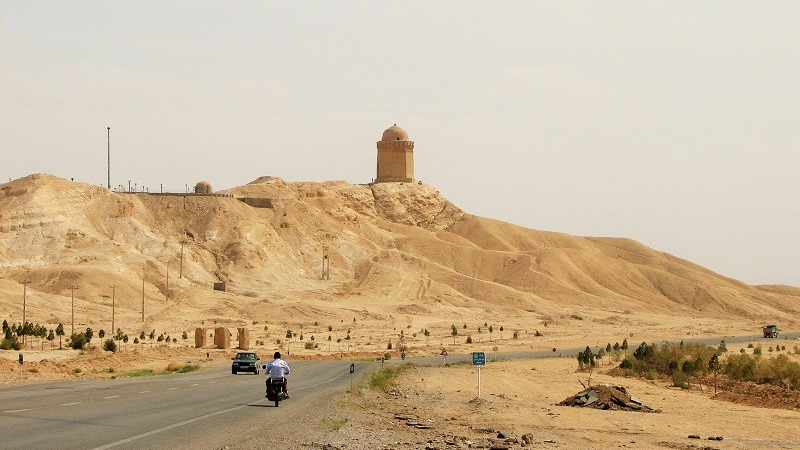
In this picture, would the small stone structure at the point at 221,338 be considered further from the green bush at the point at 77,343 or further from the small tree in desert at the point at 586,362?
the small tree in desert at the point at 586,362

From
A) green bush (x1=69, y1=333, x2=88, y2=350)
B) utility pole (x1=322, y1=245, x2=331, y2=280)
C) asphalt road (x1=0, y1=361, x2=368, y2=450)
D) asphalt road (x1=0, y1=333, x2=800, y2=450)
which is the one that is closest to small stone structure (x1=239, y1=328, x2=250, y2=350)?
green bush (x1=69, y1=333, x2=88, y2=350)

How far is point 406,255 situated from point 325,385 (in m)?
85.3

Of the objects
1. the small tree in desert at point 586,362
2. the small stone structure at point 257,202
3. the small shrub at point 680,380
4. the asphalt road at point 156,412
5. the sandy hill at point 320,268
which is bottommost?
the small shrub at point 680,380

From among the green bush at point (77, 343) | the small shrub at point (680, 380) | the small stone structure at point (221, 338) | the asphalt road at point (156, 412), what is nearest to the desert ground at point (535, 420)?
the asphalt road at point (156, 412)

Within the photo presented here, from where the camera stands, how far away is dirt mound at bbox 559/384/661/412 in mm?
28234

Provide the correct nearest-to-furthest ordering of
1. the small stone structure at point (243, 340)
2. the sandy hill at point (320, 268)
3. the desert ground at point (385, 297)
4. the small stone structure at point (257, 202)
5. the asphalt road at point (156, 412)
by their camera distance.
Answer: the asphalt road at point (156, 412) → the desert ground at point (385, 297) → the small stone structure at point (243, 340) → the sandy hill at point (320, 268) → the small stone structure at point (257, 202)

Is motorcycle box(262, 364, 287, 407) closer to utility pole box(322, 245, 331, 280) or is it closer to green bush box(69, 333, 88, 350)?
green bush box(69, 333, 88, 350)

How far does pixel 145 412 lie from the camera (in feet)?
73.5

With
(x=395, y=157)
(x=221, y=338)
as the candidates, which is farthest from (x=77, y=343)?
(x=395, y=157)

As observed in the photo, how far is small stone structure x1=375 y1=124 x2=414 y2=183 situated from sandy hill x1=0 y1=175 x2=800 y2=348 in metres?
1.68

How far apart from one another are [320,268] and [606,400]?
8446 cm

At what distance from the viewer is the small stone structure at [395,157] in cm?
13788

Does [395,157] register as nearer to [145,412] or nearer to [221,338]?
[221,338]

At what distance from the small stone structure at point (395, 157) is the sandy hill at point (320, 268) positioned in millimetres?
1680
